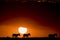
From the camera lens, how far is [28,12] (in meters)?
4.76

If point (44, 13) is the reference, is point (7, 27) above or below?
below

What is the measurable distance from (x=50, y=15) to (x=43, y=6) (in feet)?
1.46

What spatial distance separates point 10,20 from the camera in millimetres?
4578

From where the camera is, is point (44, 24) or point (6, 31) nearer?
point (6, 31)

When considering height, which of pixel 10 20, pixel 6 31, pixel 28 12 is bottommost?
pixel 6 31

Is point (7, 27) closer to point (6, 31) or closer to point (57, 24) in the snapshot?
point (6, 31)

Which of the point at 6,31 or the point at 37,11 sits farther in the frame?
the point at 37,11

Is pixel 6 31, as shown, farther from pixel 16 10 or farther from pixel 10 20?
pixel 16 10

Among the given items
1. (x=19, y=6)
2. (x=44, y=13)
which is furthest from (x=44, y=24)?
(x=19, y=6)

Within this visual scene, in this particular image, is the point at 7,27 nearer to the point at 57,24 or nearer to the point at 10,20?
the point at 10,20

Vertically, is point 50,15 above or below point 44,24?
above

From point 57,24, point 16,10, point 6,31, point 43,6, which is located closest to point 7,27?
point 6,31

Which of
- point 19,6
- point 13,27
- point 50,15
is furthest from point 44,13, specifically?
point 13,27

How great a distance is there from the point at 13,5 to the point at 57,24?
1.84 meters
